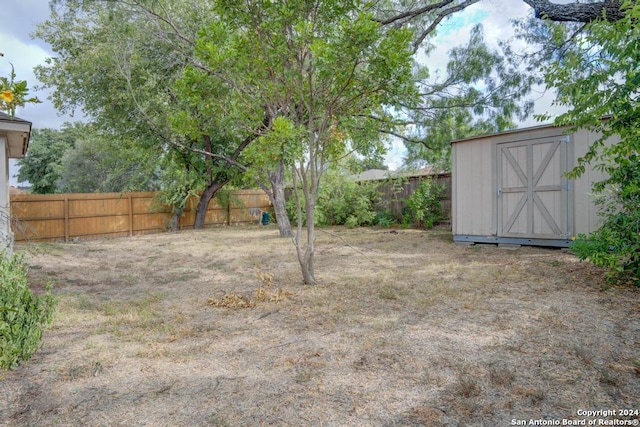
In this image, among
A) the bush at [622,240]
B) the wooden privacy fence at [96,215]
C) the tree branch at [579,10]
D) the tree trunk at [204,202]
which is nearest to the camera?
the bush at [622,240]

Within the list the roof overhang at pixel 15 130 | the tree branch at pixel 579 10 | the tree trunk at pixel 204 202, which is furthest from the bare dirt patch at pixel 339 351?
the tree trunk at pixel 204 202

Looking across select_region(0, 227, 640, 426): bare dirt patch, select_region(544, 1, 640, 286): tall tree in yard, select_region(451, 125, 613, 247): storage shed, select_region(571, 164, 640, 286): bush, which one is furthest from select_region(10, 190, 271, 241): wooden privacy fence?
select_region(571, 164, 640, 286): bush

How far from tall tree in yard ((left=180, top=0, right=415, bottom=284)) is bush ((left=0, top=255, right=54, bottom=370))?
2136mm

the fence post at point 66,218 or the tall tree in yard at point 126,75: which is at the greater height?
the tall tree in yard at point 126,75

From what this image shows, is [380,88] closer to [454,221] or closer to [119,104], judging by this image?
[454,221]

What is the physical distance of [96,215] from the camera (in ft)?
37.1

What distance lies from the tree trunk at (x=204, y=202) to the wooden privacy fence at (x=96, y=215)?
0.63 meters

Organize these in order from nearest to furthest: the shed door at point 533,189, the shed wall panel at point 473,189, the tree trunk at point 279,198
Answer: the shed door at point 533,189
the shed wall panel at point 473,189
the tree trunk at point 279,198

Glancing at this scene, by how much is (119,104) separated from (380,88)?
943cm

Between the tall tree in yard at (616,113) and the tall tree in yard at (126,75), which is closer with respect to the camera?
the tall tree in yard at (616,113)

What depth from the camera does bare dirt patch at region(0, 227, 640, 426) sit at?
192cm

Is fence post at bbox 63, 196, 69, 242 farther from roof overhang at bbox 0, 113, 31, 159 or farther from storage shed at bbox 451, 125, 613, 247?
storage shed at bbox 451, 125, 613, 247

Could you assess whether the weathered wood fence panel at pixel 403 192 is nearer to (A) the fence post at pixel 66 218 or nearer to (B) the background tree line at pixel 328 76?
(B) the background tree line at pixel 328 76

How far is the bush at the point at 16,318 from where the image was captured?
231 centimetres
